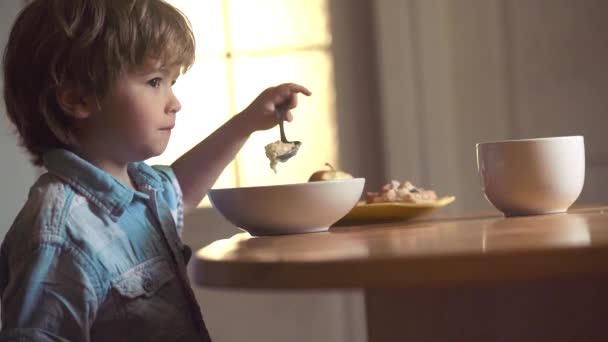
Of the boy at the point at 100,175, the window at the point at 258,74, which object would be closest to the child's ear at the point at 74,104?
the boy at the point at 100,175

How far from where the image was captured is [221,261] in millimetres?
642

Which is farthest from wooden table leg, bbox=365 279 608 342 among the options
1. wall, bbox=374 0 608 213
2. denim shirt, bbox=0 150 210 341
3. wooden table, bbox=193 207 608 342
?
wall, bbox=374 0 608 213

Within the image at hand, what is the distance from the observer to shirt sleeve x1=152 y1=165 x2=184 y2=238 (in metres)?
1.34

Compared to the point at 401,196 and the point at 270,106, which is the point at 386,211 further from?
the point at 270,106

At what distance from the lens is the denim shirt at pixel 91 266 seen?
1004mm

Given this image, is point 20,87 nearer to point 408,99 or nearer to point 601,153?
point 408,99

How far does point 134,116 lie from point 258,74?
0.98 m

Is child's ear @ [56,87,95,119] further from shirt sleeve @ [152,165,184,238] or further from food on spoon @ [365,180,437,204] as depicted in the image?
food on spoon @ [365,180,437,204]

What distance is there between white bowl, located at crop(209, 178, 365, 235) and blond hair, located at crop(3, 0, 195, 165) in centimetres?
36

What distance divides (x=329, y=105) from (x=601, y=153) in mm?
686

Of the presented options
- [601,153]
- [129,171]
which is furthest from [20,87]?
[601,153]

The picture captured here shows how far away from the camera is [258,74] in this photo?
7.12ft

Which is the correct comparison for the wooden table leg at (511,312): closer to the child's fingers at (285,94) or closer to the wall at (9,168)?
the child's fingers at (285,94)

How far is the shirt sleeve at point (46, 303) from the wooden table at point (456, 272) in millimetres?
252
